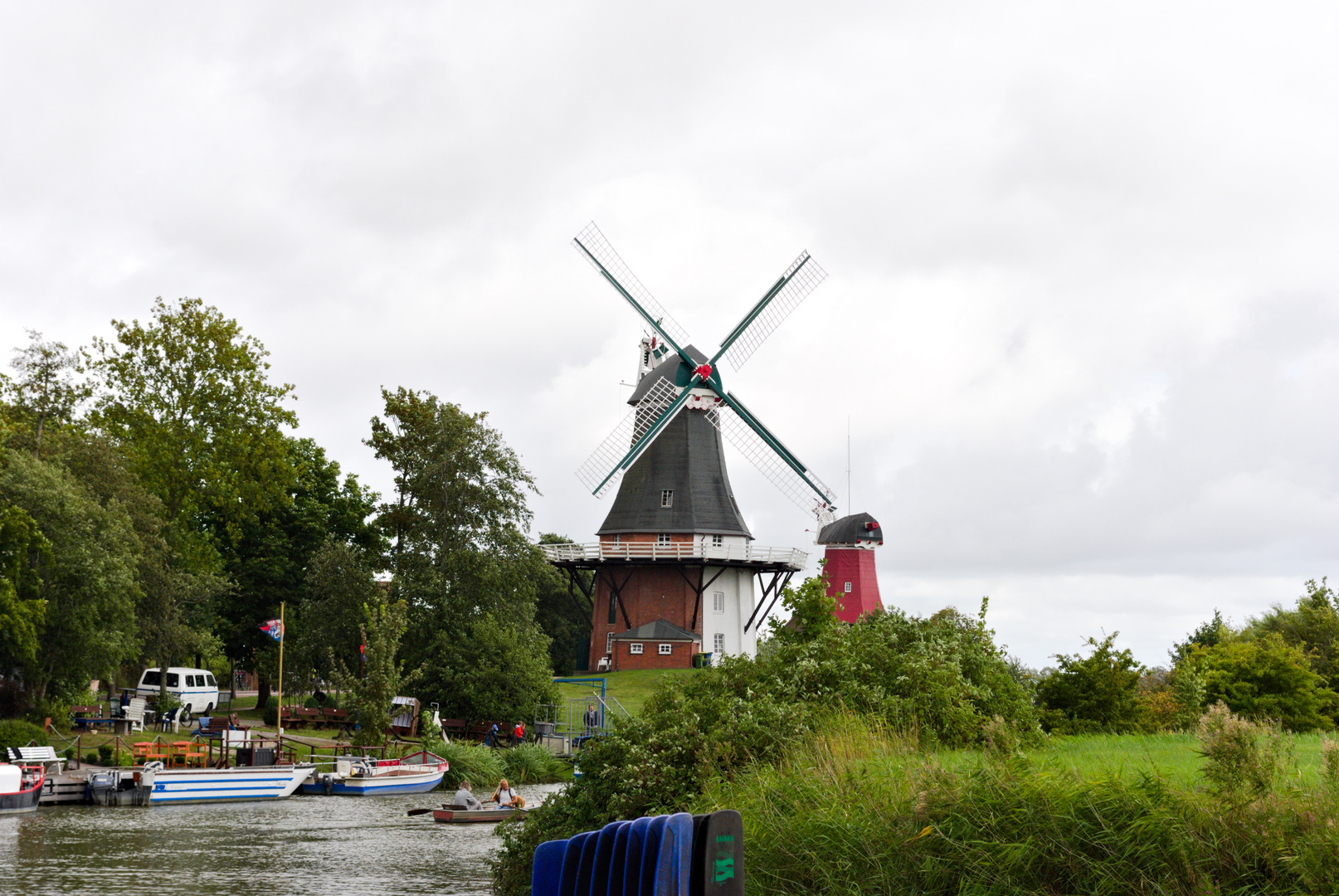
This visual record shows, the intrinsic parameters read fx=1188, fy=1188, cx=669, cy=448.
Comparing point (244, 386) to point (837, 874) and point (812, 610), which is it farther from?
point (837, 874)

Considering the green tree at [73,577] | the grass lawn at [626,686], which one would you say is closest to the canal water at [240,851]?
the green tree at [73,577]

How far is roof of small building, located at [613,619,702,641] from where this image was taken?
50125mm

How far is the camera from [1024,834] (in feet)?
28.6

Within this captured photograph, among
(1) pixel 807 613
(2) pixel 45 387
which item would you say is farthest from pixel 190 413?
(1) pixel 807 613

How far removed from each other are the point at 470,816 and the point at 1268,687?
15.6 metres

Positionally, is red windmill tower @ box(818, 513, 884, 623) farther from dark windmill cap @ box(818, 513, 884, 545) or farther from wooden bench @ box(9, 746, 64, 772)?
wooden bench @ box(9, 746, 64, 772)

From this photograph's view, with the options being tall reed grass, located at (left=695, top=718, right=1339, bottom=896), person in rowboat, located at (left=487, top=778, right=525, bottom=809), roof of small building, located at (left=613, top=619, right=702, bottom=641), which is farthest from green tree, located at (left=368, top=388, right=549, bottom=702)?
tall reed grass, located at (left=695, top=718, right=1339, bottom=896)

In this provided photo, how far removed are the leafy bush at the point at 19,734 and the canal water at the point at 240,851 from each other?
16.6 feet

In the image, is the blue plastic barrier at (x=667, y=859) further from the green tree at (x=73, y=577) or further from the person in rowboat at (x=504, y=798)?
the green tree at (x=73, y=577)

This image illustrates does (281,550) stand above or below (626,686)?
above

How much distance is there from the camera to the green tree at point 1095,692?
1703cm

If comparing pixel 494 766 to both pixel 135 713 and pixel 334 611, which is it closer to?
pixel 135 713

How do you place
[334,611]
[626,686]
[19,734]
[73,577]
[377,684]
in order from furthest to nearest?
[626,686]
[334,611]
[377,684]
[73,577]
[19,734]

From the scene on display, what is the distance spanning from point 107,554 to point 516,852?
24.6m
